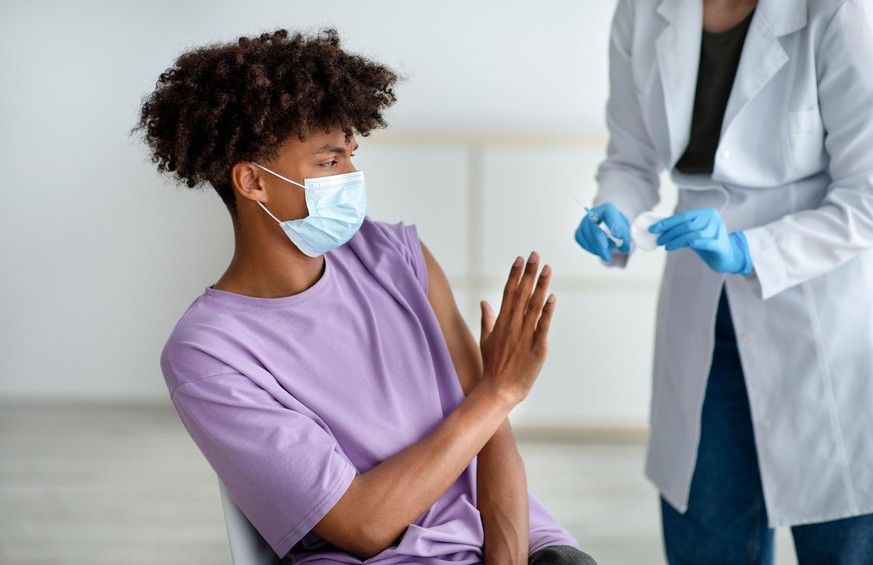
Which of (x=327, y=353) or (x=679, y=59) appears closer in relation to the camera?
(x=327, y=353)

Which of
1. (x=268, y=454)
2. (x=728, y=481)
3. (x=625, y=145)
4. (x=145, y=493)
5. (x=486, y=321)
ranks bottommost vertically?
(x=145, y=493)

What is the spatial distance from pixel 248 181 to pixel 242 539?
545mm

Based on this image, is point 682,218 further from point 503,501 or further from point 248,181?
point 248,181

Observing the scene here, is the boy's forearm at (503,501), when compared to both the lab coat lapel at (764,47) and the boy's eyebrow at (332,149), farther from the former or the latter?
the lab coat lapel at (764,47)

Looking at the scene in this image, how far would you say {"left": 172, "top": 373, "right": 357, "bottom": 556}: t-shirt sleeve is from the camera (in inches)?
49.1

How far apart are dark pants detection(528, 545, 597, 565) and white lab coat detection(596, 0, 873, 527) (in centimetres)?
55

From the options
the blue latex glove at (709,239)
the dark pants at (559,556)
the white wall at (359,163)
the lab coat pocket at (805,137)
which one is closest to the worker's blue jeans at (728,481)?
the blue latex glove at (709,239)

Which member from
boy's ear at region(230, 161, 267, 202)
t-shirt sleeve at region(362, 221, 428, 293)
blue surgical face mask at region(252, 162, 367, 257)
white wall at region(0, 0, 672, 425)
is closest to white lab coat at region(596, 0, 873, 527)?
t-shirt sleeve at region(362, 221, 428, 293)

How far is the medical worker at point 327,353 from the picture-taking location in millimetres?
1266

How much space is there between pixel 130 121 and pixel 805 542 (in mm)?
2837

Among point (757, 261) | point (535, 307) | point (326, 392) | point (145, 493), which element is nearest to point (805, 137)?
point (757, 261)

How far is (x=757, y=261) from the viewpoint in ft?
5.27

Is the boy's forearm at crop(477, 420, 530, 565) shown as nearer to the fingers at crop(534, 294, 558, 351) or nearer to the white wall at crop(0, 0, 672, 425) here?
the fingers at crop(534, 294, 558, 351)

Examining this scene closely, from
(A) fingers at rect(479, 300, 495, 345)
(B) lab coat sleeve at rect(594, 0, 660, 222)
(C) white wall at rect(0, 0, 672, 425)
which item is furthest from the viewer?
(C) white wall at rect(0, 0, 672, 425)
